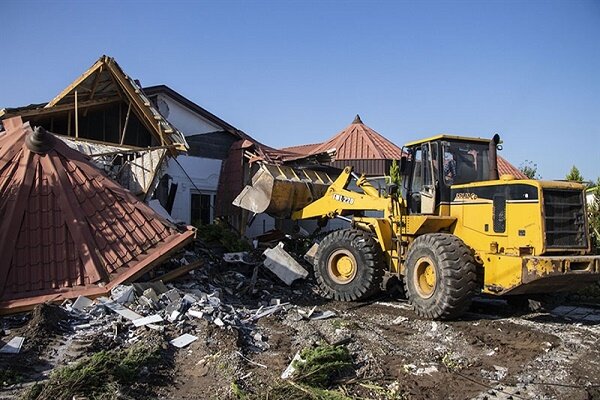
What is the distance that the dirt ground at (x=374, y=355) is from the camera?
5230 mm

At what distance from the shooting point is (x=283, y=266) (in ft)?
35.7

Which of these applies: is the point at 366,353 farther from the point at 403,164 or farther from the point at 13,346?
the point at 403,164

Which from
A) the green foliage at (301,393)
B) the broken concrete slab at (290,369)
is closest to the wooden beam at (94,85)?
the broken concrete slab at (290,369)

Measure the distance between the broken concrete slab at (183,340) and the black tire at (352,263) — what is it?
4061 millimetres

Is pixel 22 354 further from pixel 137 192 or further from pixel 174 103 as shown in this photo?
pixel 174 103

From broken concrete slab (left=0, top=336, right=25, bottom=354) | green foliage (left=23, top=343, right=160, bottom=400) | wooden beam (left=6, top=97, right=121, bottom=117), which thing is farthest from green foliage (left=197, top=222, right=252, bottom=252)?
green foliage (left=23, top=343, right=160, bottom=400)

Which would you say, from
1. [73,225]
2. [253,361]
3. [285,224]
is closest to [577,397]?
[253,361]

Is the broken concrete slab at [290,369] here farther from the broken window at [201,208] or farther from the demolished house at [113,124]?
the broken window at [201,208]

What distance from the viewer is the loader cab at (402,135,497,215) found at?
29.5 ft

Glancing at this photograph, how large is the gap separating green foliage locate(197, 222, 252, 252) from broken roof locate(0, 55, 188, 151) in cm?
225

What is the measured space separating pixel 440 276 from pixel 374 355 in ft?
7.04

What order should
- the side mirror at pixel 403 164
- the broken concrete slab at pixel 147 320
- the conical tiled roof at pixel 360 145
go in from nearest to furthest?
the broken concrete slab at pixel 147 320
the side mirror at pixel 403 164
the conical tiled roof at pixel 360 145

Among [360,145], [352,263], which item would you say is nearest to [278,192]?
[352,263]

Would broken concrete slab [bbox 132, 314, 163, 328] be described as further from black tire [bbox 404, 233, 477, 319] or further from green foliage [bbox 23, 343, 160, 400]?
black tire [bbox 404, 233, 477, 319]
